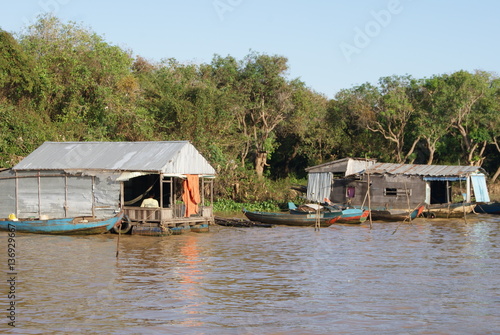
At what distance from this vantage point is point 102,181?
20.5m

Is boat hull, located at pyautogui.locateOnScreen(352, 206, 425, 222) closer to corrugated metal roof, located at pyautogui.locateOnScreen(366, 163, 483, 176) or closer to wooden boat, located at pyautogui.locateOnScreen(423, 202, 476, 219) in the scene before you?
wooden boat, located at pyautogui.locateOnScreen(423, 202, 476, 219)

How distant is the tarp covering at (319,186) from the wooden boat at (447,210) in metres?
5.14

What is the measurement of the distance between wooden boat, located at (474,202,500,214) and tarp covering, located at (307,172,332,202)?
25.4ft

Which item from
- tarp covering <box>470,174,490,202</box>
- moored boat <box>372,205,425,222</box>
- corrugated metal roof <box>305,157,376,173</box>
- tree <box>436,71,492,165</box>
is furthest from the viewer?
tree <box>436,71,492,165</box>

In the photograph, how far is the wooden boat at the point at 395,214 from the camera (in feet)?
90.9

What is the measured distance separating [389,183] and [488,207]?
576 centimetres

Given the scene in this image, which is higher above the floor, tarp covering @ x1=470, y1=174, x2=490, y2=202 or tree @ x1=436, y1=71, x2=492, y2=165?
tree @ x1=436, y1=71, x2=492, y2=165

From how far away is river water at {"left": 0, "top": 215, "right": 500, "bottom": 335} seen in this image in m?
9.52

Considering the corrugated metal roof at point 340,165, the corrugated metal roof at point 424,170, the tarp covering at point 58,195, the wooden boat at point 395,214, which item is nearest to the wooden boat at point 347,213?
the wooden boat at point 395,214

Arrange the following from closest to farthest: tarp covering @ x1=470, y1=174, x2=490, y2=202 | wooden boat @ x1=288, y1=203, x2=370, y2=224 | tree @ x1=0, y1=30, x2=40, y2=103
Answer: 1. wooden boat @ x1=288, y1=203, x2=370, y2=224
2. tree @ x1=0, y1=30, x2=40, y2=103
3. tarp covering @ x1=470, y1=174, x2=490, y2=202

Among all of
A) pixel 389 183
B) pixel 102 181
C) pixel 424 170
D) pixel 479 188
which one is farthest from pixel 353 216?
pixel 102 181

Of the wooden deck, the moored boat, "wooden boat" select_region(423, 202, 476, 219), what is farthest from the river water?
"wooden boat" select_region(423, 202, 476, 219)

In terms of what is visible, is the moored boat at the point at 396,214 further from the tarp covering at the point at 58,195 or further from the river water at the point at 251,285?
the tarp covering at the point at 58,195

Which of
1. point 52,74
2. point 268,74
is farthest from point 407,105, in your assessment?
point 52,74
